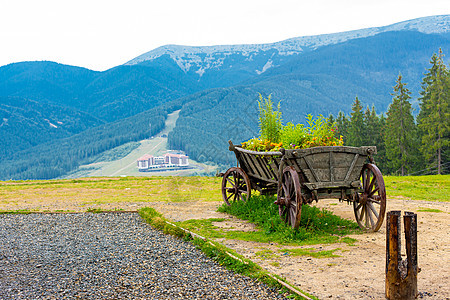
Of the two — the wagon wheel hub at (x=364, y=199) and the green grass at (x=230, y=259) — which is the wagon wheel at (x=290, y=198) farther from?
the green grass at (x=230, y=259)

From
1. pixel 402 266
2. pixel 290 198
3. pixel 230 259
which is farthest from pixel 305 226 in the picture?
pixel 402 266

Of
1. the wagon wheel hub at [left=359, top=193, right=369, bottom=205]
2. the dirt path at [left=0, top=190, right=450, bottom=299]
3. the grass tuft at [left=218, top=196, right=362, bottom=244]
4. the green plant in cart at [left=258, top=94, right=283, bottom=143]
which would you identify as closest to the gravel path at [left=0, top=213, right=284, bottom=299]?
the dirt path at [left=0, top=190, right=450, bottom=299]

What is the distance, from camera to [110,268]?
5.88 m

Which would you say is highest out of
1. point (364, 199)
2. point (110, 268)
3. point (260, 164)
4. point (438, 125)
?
point (438, 125)

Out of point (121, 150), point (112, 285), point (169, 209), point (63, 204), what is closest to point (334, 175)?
point (112, 285)

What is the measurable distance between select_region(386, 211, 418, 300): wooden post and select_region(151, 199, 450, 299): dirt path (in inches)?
8.7

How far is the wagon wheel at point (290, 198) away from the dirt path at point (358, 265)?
69cm

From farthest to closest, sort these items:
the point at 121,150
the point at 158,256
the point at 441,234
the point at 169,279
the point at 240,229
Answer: the point at 121,150 → the point at 240,229 → the point at 441,234 → the point at 158,256 → the point at 169,279

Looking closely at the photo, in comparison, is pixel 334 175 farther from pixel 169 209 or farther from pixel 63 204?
pixel 63 204

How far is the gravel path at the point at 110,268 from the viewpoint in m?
4.88

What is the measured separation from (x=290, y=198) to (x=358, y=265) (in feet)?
7.07

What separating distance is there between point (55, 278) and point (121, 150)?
157318 mm

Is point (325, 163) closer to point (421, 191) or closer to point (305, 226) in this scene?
point (305, 226)

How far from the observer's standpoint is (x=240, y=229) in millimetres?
8305
